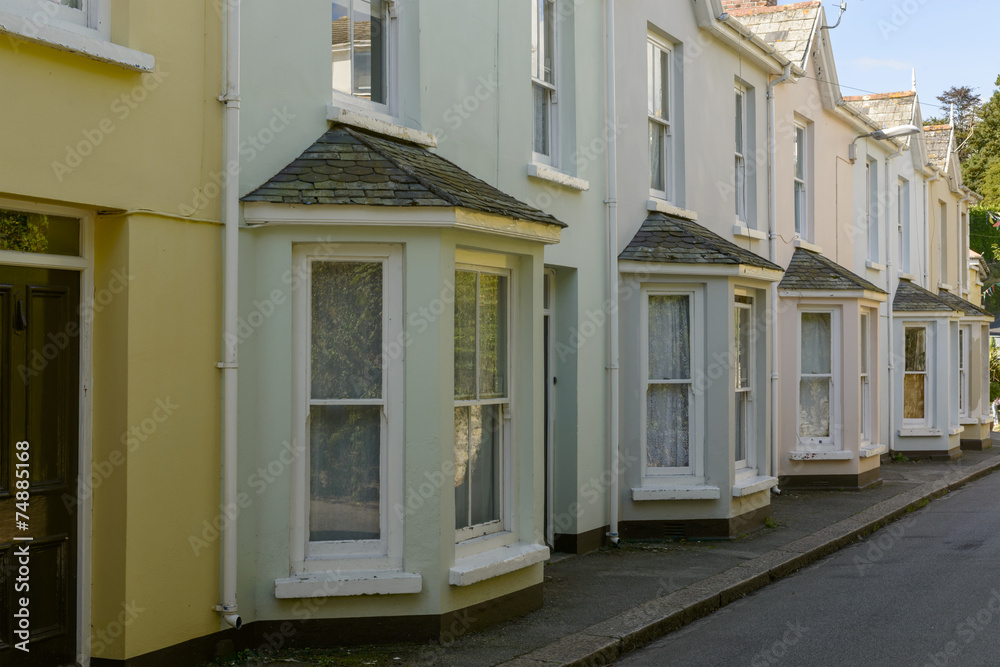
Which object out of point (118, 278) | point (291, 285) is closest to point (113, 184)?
point (118, 278)

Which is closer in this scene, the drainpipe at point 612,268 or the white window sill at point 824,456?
the drainpipe at point 612,268

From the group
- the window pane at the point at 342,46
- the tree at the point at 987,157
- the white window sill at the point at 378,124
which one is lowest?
the white window sill at the point at 378,124

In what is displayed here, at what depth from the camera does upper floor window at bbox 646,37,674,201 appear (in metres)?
13.0

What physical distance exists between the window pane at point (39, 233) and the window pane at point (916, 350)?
1989cm

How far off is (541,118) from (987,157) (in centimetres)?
5329

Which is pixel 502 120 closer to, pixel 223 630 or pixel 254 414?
pixel 254 414

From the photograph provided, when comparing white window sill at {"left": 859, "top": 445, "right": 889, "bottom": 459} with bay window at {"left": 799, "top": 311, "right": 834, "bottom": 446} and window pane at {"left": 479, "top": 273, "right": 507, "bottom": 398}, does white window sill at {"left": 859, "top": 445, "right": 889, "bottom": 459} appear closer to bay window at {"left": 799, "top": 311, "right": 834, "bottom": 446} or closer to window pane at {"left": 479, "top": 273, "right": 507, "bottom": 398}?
bay window at {"left": 799, "top": 311, "right": 834, "bottom": 446}

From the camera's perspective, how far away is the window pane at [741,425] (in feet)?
43.4

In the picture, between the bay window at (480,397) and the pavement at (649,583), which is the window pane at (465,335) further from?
the pavement at (649,583)

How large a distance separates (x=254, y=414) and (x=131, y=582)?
139 centimetres

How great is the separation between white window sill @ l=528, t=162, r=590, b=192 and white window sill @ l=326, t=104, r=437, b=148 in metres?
1.72

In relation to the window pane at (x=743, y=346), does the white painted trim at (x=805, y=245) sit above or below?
above

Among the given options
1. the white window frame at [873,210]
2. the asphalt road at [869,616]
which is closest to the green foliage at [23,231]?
the asphalt road at [869,616]

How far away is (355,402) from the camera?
734cm
